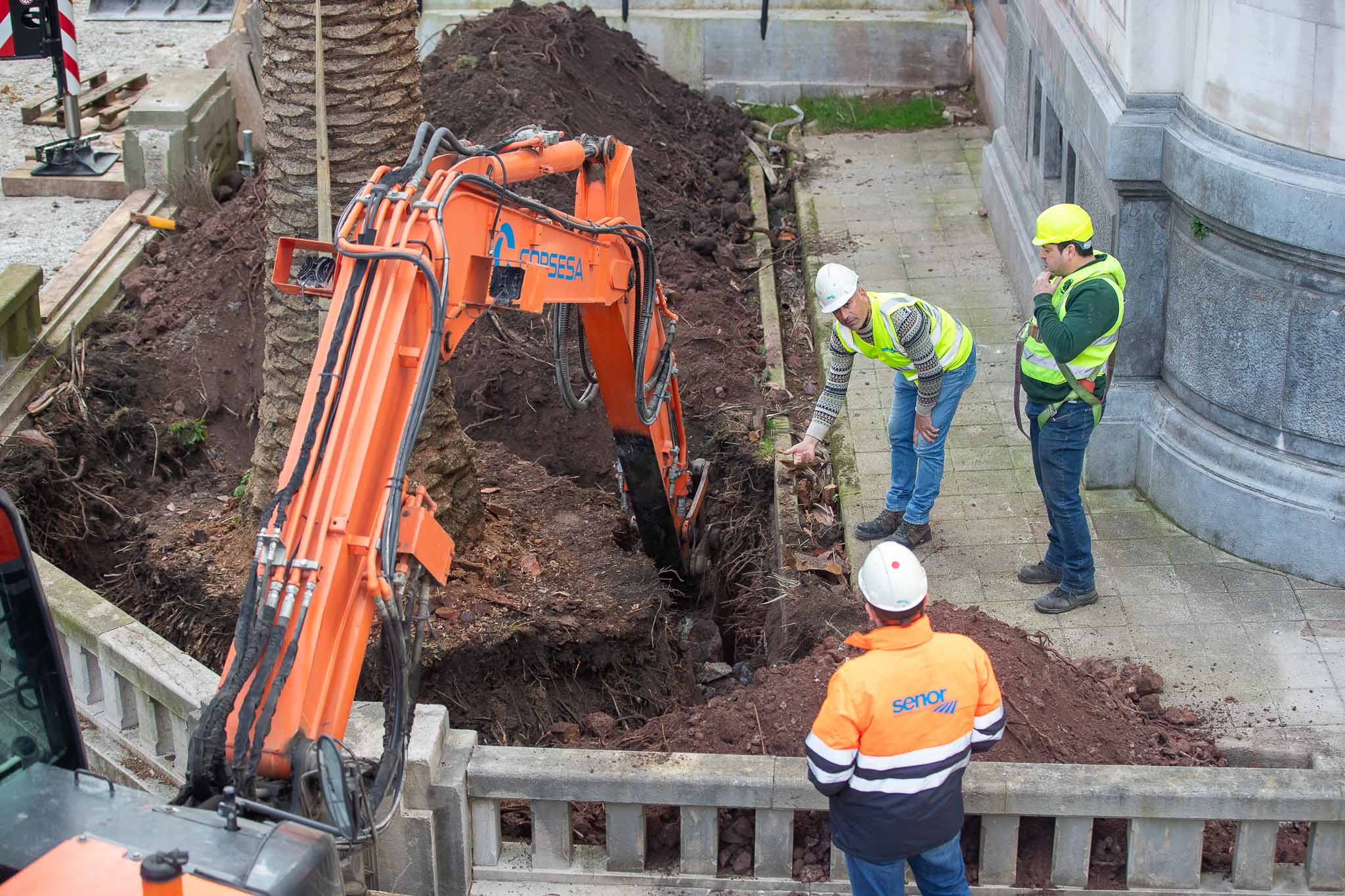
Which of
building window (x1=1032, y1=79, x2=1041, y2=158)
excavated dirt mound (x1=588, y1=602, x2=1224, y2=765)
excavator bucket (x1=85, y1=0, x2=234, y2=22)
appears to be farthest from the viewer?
excavator bucket (x1=85, y1=0, x2=234, y2=22)

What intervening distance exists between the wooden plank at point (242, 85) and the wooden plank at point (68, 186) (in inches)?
50.9

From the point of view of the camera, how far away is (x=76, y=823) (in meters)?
3.99

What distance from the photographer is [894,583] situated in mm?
4621

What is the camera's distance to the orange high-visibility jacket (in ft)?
15.1

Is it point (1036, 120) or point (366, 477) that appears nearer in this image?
point (366, 477)

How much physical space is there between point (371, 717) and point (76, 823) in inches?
60.5

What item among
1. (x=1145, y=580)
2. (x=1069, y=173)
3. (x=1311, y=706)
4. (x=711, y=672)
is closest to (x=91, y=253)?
(x=711, y=672)

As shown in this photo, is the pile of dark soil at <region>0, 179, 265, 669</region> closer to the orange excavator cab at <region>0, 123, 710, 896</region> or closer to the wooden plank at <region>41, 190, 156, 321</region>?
the wooden plank at <region>41, 190, 156, 321</region>

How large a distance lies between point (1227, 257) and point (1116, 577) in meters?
1.75

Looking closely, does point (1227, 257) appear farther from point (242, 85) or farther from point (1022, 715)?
point (242, 85)

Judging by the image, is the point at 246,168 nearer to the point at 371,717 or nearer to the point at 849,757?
the point at 371,717

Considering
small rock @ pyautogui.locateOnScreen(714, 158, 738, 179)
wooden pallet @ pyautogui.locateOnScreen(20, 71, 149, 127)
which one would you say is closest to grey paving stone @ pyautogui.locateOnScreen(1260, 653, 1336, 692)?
small rock @ pyautogui.locateOnScreen(714, 158, 738, 179)

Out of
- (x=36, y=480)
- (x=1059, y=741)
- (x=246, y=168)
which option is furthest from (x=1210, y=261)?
(x=246, y=168)

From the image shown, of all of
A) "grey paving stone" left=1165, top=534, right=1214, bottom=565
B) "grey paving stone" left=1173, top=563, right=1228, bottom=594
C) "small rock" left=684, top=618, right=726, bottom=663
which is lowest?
"small rock" left=684, top=618, right=726, bottom=663
